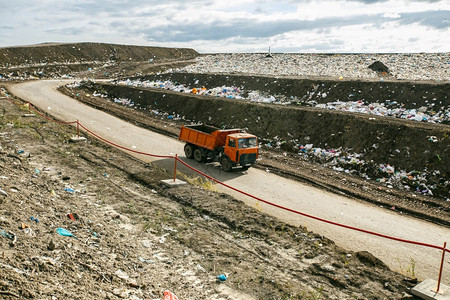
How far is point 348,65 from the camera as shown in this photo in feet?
119

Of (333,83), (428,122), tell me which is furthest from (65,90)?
(428,122)

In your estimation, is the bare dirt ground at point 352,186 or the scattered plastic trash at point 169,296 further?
the bare dirt ground at point 352,186

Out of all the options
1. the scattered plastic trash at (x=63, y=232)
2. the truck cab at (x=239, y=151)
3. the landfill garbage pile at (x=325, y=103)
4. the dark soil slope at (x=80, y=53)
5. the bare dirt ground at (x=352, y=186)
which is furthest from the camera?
the dark soil slope at (x=80, y=53)

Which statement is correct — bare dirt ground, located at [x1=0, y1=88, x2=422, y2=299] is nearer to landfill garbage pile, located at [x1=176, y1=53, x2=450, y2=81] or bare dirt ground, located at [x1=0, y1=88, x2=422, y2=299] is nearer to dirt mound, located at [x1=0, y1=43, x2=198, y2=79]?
landfill garbage pile, located at [x1=176, y1=53, x2=450, y2=81]

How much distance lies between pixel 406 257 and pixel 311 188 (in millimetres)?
5453

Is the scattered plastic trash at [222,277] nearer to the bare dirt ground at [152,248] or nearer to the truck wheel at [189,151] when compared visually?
the bare dirt ground at [152,248]

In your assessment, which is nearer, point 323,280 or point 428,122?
point 323,280

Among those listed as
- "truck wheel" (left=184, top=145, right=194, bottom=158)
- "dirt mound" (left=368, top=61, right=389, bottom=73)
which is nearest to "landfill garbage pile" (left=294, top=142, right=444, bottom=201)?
"truck wheel" (left=184, top=145, right=194, bottom=158)

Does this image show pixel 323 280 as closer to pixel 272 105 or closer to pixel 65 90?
pixel 272 105

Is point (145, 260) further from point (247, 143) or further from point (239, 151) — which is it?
point (247, 143)

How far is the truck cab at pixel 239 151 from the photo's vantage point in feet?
49.1

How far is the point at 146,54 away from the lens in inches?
2638

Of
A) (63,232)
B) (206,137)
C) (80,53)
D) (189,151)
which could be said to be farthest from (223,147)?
(80,53)

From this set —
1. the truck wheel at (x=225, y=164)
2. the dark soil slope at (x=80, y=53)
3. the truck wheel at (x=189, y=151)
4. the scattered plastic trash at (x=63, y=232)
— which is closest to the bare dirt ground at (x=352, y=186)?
the truck wheel at (x=225, y=164)
